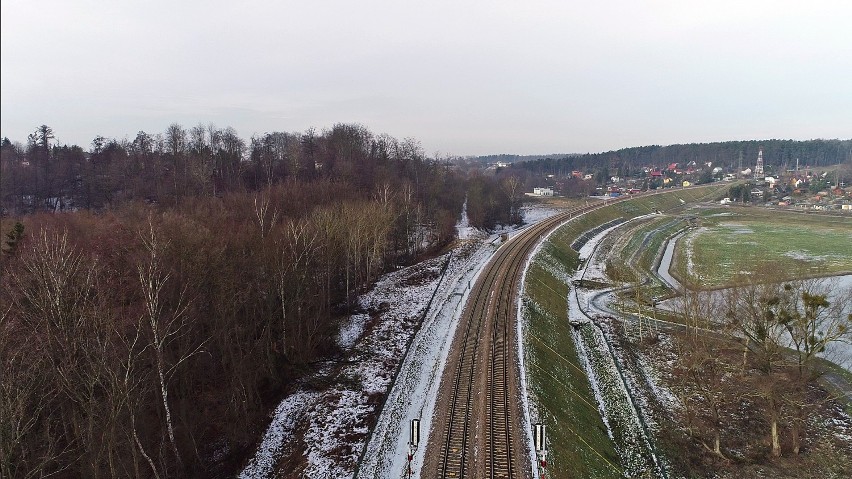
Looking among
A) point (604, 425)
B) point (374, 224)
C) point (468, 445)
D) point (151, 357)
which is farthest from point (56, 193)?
point (604, 425)

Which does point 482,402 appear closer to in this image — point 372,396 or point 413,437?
point 372,396

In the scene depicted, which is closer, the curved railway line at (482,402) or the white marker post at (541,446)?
the white marker post at (541,446)

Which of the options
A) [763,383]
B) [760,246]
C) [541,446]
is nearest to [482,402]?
[541,446]

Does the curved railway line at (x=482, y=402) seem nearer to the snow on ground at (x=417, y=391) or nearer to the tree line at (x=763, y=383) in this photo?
the snow on ground at (x=417, y=391)

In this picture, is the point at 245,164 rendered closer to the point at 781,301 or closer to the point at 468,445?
the point at 468,445

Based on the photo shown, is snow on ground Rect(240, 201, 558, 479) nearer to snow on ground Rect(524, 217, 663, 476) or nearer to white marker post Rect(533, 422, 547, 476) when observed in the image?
white marker post Rect(533, 422, 547, 476)

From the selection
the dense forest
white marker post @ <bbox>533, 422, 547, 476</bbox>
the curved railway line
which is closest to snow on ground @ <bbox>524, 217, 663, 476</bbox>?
white marker post @ <bbox>533, 422, 547, 476</bbox>

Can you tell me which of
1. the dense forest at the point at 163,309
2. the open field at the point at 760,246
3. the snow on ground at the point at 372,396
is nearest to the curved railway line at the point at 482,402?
the snow on ground at the point at 372,396
